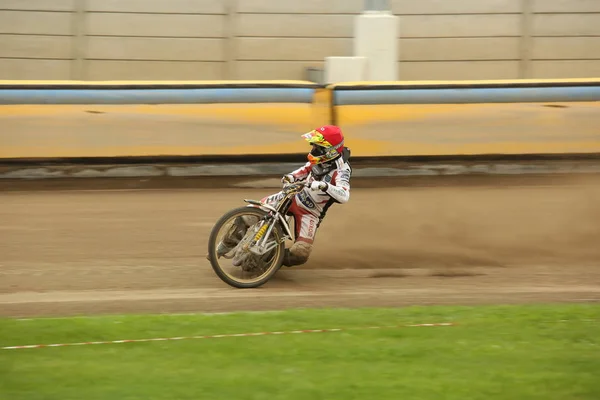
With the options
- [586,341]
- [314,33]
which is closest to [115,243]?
[586,341]

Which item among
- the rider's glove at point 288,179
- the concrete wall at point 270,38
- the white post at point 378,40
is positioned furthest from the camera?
the concrete wall at point 270,38

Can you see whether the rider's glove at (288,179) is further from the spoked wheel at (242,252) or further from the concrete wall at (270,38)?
the concrete wall at (270,38)

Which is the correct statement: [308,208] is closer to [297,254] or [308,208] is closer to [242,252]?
[297,254]

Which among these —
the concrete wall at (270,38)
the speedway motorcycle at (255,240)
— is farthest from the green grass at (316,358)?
the concrete wall at (270,38)

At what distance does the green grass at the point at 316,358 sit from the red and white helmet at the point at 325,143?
1.92m

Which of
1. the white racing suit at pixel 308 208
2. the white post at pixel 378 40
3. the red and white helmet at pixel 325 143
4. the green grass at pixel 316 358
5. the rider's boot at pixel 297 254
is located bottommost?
the green grass at pixel 316 358

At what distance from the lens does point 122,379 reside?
6574 millimetres

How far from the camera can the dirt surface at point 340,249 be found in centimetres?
956

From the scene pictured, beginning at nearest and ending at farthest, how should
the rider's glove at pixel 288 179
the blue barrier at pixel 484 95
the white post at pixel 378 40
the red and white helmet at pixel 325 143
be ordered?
the red and white helmet at pixel 325 143 < the rider's glove at pixel 288 179 < the blue barrier at pixel 484 95 < the white post at pixel 378 40

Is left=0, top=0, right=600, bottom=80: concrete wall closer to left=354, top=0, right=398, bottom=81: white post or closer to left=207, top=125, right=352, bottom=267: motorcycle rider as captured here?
left=354, top=0, right=398, bottom=81: white post

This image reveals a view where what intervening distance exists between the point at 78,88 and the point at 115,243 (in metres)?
3.01

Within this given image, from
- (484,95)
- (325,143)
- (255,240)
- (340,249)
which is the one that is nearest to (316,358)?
(255,240)

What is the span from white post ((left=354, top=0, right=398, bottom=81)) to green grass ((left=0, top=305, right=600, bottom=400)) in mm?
9136

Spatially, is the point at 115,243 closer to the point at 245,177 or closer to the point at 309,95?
the point at 245,177
